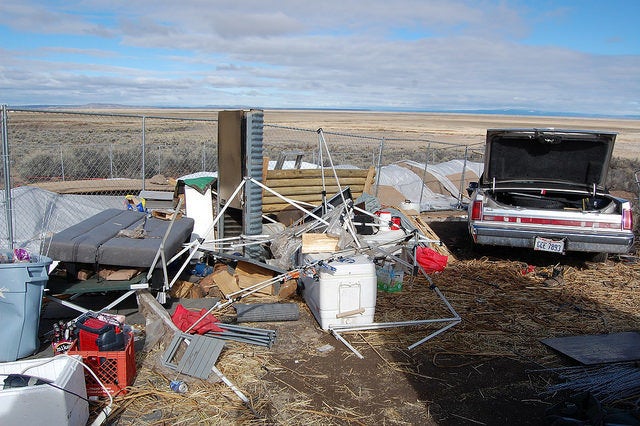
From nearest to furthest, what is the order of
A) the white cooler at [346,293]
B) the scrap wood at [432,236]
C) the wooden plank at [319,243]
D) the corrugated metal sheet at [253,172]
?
the white cooler at [346,293] < the wooden plank at [319,243] < the corrugated metal sheet at [253,172] < the scrap wood at [432,236]

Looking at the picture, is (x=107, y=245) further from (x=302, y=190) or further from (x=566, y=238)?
(x=566, y=238)

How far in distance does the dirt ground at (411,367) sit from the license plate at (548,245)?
22.3 inches

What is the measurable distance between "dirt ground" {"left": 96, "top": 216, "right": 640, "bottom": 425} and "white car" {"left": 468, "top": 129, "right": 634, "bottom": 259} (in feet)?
2.46

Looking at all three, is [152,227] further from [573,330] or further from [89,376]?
[573,330]

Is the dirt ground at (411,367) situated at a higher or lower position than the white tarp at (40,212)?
lower

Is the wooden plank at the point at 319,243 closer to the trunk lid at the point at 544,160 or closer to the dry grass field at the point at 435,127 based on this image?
the trunk lid at the point at 544,160

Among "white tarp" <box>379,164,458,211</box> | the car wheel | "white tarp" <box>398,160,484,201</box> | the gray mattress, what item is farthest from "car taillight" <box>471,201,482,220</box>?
"white tarp" <box>398,160,484,201</box>

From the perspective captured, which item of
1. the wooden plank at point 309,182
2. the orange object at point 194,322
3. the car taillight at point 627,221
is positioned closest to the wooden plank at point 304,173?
the wooden plank at point 309,182

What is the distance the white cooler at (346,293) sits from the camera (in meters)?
5.57

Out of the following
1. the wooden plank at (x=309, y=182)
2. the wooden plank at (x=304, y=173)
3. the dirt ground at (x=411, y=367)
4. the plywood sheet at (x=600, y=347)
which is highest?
the wooden plank at (x=304, y=173)

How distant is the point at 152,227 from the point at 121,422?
312 centimetres

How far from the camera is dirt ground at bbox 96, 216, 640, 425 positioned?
4.16 meters

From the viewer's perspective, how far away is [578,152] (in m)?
8.37

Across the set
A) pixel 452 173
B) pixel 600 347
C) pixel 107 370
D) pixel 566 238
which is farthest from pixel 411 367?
pixel 452 173
